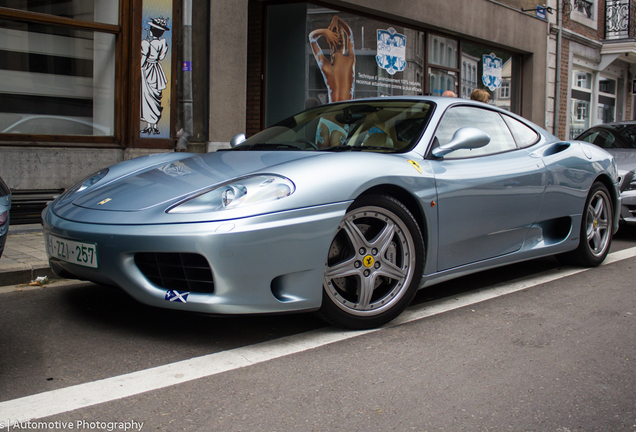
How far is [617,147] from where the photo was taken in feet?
27.1

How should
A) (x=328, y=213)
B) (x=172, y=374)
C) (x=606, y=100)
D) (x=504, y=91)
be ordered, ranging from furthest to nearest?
(x=606, y=100)
(x=504, y=91)
(x=328, y=213)
(x=172, y=374)

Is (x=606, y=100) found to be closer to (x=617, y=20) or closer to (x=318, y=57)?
(x=617, y=20)

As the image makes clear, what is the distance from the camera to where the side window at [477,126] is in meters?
3.93

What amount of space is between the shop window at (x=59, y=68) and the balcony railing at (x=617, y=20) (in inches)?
634

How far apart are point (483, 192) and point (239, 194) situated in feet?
5.46

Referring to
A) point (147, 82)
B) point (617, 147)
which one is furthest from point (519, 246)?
point (147, 82)

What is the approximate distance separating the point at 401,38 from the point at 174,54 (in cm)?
528

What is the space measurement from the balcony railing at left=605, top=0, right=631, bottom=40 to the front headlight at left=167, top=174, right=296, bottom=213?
19058 millimetres

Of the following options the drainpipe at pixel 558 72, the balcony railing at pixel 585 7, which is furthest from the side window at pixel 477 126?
the balcony railing at pixel 585 7

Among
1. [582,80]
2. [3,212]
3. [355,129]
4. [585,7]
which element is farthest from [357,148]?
[585,7]

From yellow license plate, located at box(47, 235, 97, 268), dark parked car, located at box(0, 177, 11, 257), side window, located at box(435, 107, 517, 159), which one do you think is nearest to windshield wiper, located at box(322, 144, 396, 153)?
side window, located at box(435, 107, 517, 159)

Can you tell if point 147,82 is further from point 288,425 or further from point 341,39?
point 288,425

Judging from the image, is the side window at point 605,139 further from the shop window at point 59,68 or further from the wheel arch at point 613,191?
the shop window at point 59,68

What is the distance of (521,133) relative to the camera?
459cm
